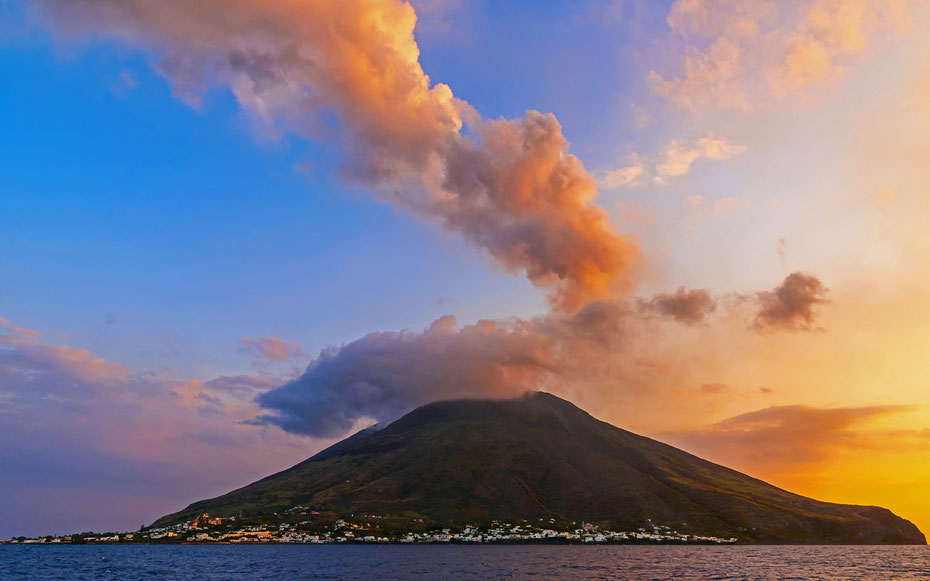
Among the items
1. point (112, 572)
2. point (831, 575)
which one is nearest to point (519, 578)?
point (831, 575)

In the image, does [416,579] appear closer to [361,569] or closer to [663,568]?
[361,569]

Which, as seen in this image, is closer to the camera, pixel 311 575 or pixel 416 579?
pixel 416 579

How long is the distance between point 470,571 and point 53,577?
381 feet

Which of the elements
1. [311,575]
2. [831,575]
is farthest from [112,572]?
[831,575]

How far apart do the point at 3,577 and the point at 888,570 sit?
870 ft

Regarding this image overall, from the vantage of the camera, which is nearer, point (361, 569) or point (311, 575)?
point (311, 575)

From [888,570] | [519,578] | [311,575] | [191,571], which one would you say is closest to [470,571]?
[519,578]

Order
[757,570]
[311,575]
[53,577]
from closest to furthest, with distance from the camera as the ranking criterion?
[311,575] → [53,577] → [757,570]

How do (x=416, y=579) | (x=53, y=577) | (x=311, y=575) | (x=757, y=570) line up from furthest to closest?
1. (x=757, y=570)
2. (x=53, y=577)
3. (x=311, y=575)
4. (x=416, y=579)

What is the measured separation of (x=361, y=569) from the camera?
188 m

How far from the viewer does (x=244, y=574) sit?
575 ft

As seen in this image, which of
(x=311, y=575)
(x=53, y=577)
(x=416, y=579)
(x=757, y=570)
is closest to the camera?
(x=416, y=579)

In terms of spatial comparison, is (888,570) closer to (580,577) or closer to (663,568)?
(663,568)

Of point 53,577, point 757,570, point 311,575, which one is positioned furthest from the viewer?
point 757,570
